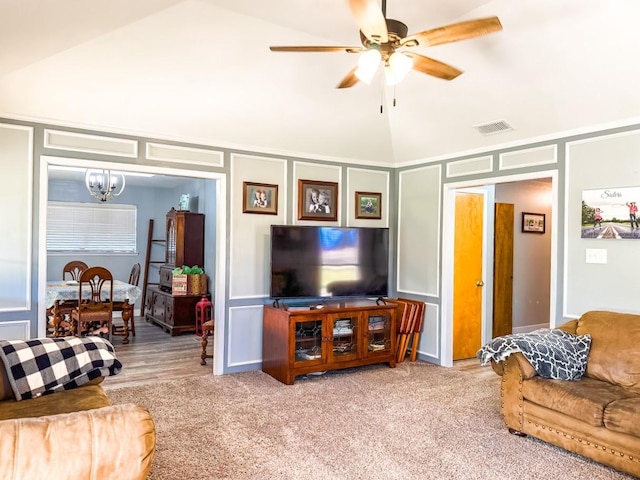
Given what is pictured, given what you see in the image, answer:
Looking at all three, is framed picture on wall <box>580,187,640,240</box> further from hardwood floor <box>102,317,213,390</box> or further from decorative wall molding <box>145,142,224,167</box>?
hardwood floor <box>102,317,213,390</box>

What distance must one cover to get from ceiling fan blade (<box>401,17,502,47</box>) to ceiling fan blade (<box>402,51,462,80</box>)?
20 centimetres

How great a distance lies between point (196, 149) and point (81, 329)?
2.92m

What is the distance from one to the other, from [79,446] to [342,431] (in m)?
2.48

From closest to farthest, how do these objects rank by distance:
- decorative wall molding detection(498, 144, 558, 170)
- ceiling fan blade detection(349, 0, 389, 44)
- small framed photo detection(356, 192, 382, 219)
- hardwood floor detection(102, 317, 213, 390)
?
ceiling fan blade detection(349, 0, 389, 44) < decorative wall molding detection(498, 144, 558, 170) < hardwood floor detection(102, 317, 213, 390) < small framed photo detection(356, 192, 382, 219)

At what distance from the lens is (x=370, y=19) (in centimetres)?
224

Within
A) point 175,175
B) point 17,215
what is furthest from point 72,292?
point 175,175

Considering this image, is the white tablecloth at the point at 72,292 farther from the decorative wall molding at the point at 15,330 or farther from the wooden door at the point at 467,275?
the wooden door at the point at 467,275

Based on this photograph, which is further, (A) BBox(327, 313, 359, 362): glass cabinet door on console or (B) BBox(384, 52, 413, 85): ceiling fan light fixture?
(A) BBox(327, 313, 359, 362): glass cabinet door on console

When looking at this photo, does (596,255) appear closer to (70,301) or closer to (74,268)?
(70,301)

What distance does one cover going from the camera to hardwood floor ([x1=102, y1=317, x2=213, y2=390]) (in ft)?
15.7

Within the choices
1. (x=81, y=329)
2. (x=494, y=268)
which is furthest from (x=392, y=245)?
(x=81, y=329)

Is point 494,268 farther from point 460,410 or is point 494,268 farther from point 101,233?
point 101,233

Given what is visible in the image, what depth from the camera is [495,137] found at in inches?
184

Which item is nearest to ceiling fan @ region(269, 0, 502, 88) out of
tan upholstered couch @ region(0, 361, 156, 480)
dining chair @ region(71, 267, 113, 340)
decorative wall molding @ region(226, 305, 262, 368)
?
tan upholstered couch @ region(0, 361, 156, 480)
